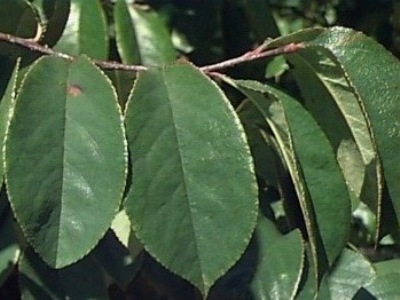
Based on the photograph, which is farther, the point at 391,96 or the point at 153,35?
the point at 153,35

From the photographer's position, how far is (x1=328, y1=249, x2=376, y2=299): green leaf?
1.14 metres

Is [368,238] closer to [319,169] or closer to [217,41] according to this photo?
[217,41]

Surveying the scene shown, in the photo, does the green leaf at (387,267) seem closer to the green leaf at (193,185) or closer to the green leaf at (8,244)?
the green leaf at (193,185)

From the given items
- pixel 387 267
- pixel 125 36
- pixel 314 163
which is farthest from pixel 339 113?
pixel 125 36

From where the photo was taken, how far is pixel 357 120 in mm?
1093

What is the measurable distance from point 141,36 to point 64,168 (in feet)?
2.01

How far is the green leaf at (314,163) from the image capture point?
1.02 m

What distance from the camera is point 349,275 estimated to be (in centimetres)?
115

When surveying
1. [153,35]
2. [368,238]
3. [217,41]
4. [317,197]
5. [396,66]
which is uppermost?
[396,66]

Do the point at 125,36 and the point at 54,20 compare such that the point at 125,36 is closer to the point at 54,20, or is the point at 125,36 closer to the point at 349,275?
the point at 54,20

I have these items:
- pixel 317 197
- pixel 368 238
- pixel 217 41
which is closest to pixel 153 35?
pixel 217 41

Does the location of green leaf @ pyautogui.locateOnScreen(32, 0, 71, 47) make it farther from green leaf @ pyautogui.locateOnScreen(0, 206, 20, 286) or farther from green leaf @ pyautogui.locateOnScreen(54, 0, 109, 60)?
green leaf @ pyautogui.locateOnScreen(0, 206, 20, 286)

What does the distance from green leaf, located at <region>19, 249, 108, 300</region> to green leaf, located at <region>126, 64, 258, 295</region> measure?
29 centimetres

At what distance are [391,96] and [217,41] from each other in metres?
0.81
